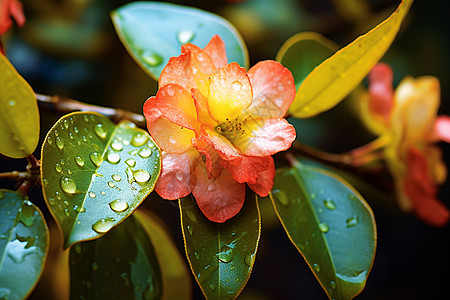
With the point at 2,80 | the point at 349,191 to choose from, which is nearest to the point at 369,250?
the point at 349,191

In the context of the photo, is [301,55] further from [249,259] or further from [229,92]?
[249,259]

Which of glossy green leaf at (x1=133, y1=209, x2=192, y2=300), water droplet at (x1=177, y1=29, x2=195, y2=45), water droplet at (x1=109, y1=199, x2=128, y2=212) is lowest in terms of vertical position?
glossy green leaf at (x1=133, y1=209, x2=192, y2=300)

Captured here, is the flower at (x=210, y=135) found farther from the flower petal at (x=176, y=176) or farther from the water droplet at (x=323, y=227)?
the water droplet at (x=323, y=227)

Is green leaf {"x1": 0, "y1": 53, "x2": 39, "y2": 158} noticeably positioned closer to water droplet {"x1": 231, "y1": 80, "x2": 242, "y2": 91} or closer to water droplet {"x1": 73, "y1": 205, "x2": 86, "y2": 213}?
water droplet {"x1": 73, "y1": 205, "x2": 86, "y2": 213}

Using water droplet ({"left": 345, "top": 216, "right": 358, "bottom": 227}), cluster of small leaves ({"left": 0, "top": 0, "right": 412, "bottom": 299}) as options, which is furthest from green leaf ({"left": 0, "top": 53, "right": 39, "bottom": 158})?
water droplet ({"left": 345, "top": 216, "right": 358, "bottom": 227})

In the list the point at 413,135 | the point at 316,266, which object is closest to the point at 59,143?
the point at 316,266

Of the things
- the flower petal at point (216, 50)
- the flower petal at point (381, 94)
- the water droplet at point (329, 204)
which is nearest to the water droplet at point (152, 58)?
the flower petal at point (216, 50)

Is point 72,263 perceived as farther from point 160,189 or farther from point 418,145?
point 418,145
